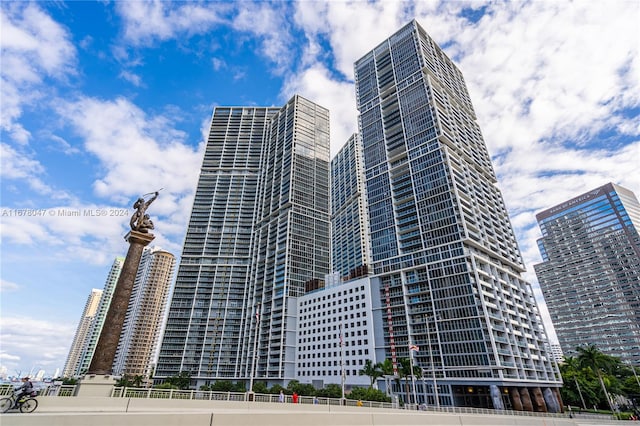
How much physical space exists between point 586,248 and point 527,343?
12291 cm

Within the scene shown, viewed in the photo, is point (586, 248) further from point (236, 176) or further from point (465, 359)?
point (236, 176)

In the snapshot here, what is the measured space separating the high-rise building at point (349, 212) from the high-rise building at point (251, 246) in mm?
18485

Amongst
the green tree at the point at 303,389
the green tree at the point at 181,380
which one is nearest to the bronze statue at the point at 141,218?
the green tree at the point at 303,389

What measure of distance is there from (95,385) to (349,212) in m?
141

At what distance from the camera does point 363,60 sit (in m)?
135

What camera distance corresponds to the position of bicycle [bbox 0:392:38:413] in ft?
51.6

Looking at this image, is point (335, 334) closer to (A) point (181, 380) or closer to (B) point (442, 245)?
(B) point (442, 245)

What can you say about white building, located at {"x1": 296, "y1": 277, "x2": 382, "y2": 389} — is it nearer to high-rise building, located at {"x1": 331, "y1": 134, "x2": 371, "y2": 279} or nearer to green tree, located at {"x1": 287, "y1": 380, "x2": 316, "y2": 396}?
green tree, located at {"x1": 287, "y1": 380, "x2": 316, "y2": 396}

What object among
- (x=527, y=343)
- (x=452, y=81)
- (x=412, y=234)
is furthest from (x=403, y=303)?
(x=452, y=81)

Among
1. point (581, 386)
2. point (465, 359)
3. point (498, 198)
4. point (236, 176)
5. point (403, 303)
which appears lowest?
point (581, 386)

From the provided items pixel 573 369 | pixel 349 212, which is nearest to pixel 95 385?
pixel 573 369

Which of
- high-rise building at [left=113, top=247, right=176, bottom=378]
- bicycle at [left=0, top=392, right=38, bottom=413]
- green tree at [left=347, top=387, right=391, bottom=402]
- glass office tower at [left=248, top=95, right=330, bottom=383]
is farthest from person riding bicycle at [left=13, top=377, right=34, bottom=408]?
high-rise building at [left=113, top=247, right=176, bottom=378]

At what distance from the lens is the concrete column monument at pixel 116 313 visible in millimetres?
26375

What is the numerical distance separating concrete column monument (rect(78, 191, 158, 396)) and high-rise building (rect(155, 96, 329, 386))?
73.6 m
